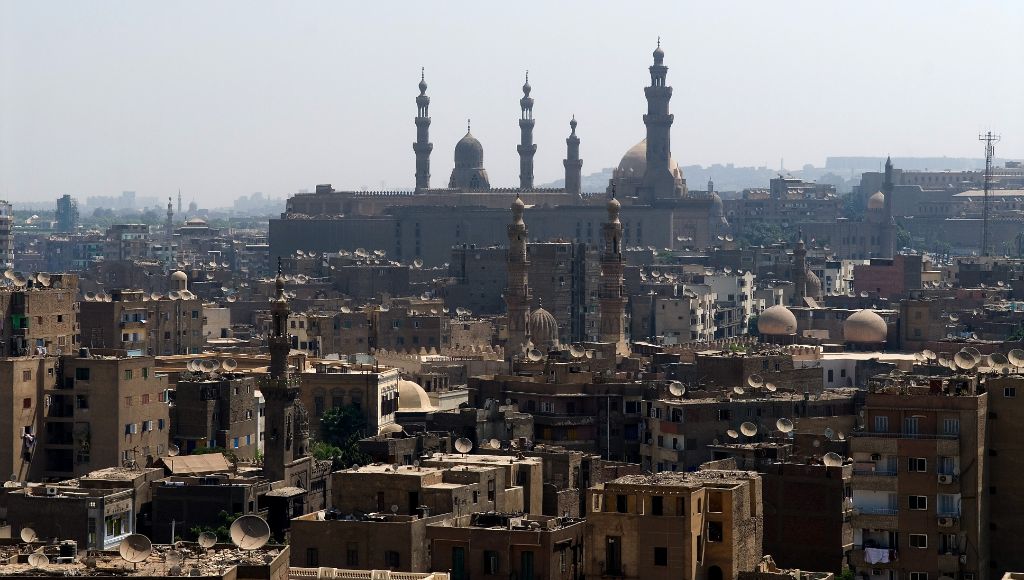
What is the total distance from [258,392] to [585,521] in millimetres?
25898

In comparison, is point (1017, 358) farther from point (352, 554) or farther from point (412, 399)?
point (412, 399)

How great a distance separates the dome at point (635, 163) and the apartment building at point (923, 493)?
12642 cm

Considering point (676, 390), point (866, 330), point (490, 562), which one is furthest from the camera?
point (866, 330)

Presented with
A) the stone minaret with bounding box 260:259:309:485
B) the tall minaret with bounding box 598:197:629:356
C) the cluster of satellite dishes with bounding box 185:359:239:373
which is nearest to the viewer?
the stone minaret with bounding box 260:259:309:485

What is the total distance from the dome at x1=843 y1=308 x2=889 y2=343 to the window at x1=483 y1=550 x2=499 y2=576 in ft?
157

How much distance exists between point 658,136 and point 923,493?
125 m

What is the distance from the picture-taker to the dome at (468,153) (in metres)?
172

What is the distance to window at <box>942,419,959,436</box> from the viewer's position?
45219 mm

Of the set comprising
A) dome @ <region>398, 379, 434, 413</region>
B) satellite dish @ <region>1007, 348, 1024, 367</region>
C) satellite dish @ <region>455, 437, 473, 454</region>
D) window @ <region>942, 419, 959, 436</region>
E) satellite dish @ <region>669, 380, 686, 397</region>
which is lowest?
dome @ <region>398, 379, 434, 413</region>

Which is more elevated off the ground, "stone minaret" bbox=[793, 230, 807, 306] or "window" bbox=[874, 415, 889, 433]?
"window" bbox=[874, 415, 889, 433]

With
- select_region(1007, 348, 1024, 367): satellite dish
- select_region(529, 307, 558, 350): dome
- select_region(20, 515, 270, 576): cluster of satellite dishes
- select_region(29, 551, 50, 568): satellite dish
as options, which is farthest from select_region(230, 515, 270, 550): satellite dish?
select_region(529, 307, 558, 350): dome

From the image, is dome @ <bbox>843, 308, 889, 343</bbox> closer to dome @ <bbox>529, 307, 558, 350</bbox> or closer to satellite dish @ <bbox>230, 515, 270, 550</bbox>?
dome @ <bbox>529, 307, 558, 350</bbox>

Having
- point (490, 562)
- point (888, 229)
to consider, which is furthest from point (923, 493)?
point (888, 229)

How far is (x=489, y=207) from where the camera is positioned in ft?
524
